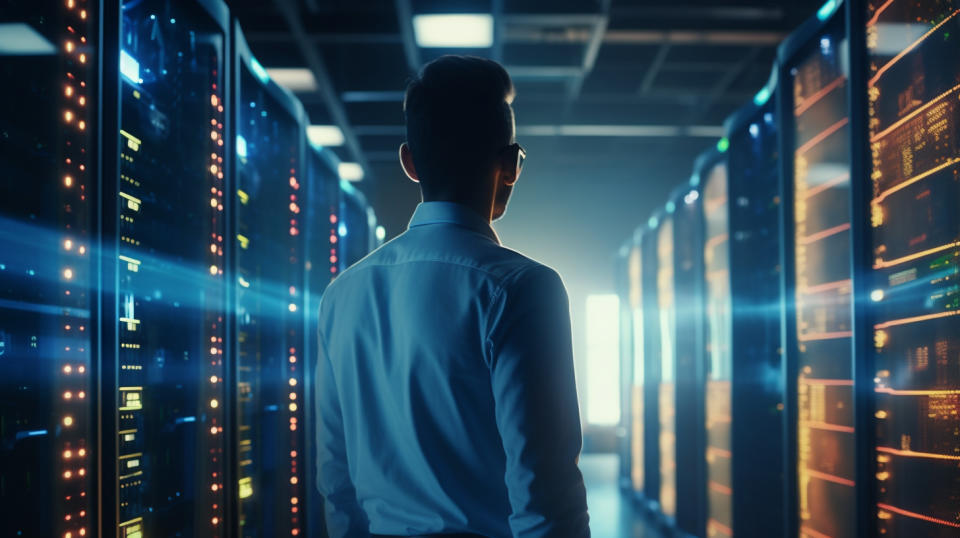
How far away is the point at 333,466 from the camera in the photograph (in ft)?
4.58

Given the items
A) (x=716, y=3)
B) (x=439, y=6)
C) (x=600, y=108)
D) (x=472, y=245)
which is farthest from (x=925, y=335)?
(x=600, y=108)

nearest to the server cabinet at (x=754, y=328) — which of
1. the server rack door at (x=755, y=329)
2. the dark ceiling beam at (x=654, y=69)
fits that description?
the server rack door at (x=755, y=329)

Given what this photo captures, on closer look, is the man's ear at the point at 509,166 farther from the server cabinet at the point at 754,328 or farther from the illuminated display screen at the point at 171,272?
the server cabinet at the point at 754,328

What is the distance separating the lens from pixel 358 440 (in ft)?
4.31

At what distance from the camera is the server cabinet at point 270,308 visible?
3.08 meters

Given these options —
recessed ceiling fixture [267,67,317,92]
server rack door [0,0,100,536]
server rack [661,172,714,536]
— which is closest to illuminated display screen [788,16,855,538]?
server rack [661,172,714,536]

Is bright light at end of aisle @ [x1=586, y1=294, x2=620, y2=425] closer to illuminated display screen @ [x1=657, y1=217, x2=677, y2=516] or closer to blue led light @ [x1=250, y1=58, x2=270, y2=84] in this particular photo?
illuminated display screen @ [x1=657, y1=217, x2=677, y2=516]

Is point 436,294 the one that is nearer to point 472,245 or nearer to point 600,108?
point 472,245

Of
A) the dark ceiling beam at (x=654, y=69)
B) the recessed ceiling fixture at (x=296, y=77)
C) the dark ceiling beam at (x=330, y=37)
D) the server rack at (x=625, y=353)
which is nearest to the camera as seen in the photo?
the dark ceiling beam at (x=330, y=37)

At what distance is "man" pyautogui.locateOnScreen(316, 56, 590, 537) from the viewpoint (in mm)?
1120

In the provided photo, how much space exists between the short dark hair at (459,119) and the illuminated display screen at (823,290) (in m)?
1.76

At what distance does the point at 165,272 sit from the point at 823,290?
7.01ft

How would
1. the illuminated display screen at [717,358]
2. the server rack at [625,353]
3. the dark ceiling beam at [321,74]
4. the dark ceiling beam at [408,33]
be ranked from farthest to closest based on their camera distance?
the server rack at [625,353] → the dark ceiling beam at [321,74] → the dark ceiling beam at [408,33] → the illuminated display screen at [717,358]

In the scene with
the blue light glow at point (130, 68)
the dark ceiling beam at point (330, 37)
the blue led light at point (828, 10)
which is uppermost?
the dark ceiling beam at point (330, 37)
